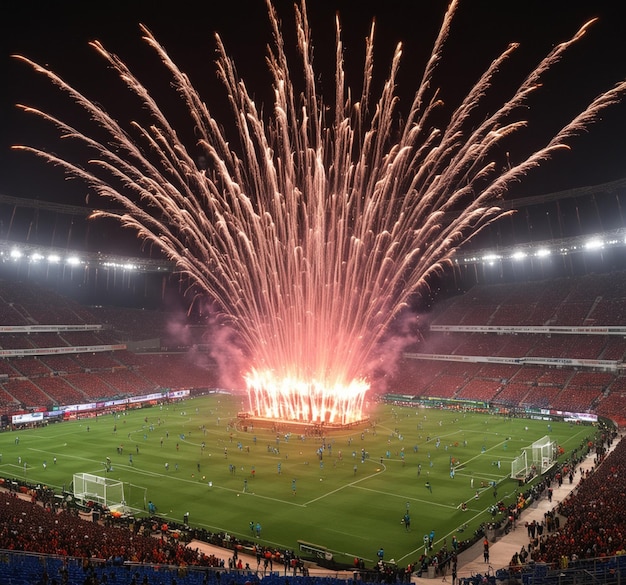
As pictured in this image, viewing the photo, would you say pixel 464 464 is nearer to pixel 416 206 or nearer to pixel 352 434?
pixel 352 434

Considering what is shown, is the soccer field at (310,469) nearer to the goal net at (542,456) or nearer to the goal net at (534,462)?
the goal net at (534,462)

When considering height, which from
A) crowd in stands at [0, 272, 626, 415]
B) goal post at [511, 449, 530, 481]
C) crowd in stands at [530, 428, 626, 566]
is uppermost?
crowd in stands at [0, 272, 626, 415]

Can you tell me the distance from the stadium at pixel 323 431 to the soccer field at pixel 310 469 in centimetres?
25

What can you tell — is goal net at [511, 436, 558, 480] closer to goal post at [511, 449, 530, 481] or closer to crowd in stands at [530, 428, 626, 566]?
goal post at [511, 449, 530, 481]

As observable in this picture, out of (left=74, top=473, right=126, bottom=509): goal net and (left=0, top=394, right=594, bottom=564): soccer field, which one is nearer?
(left=0, top=394, right=594, bottom=564): soccer field

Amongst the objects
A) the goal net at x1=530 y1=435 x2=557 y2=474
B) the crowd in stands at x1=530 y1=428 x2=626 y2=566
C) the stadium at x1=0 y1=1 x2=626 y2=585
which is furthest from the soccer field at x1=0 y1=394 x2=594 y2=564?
the crowd in stands at x1=530 y1=428 x2=626 y2=566

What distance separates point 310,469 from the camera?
1735 inches

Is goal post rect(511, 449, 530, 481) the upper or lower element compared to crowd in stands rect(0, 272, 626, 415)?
lower

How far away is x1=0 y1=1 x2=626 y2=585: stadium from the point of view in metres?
25.7

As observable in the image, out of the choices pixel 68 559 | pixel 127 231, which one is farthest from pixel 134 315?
pixel 68 559

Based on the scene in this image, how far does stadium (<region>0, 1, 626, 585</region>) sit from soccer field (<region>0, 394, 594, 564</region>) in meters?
0.25

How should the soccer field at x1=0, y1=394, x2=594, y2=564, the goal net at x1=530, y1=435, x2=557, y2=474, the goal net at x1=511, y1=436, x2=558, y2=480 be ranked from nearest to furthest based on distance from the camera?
1. the soccer field at x1=0, y1=394, x2=594, y2=564
2. the goal net at x1=511, y1=436, x2=558, y2=480
3. the goal net at x1=530, y1=435, x2=557, y2=474

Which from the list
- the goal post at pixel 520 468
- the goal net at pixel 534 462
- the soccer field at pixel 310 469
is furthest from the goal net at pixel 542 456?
the soccer field at pixel 310 469

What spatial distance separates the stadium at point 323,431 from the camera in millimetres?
25734
